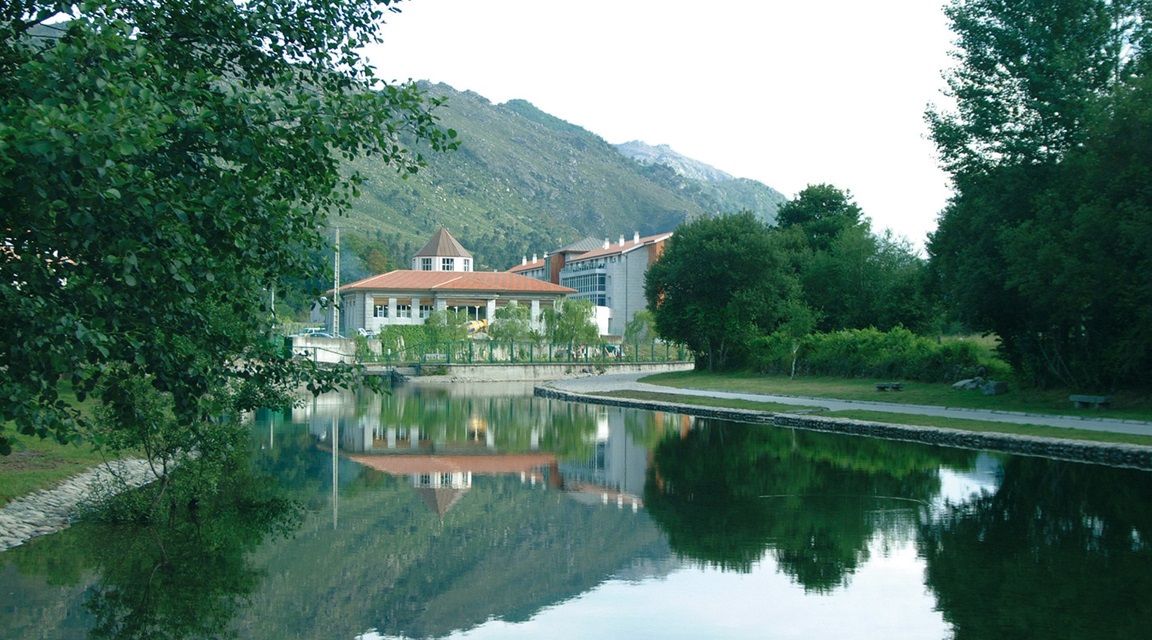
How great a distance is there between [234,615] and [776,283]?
2007 inches

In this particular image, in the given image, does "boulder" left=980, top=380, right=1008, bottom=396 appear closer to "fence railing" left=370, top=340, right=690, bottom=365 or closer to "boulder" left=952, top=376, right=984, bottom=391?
"boulder" left=952, top=376, right=984, bottom=391

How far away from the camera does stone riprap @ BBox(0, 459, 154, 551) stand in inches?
547

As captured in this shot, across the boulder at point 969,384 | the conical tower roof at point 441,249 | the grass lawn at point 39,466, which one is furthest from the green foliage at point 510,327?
the grass lawn at point 39,466

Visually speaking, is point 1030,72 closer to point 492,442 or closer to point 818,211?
point 492,442

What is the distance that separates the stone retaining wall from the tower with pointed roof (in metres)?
82.7

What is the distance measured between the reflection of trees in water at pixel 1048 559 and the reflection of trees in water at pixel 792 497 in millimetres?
1035

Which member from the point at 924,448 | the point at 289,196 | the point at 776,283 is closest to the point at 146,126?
the point at 289,196

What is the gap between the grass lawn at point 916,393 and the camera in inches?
1153

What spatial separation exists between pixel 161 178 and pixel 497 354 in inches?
2664

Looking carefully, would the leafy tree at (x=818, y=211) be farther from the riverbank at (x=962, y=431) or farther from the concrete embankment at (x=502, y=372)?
the riverbank at (x=962, y=431)

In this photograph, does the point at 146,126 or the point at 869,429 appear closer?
the point at 146,126

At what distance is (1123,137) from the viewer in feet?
90.5

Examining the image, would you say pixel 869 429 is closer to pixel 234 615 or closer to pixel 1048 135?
pixel 1048 135

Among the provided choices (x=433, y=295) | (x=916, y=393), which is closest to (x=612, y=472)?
(x=916, y=393)
